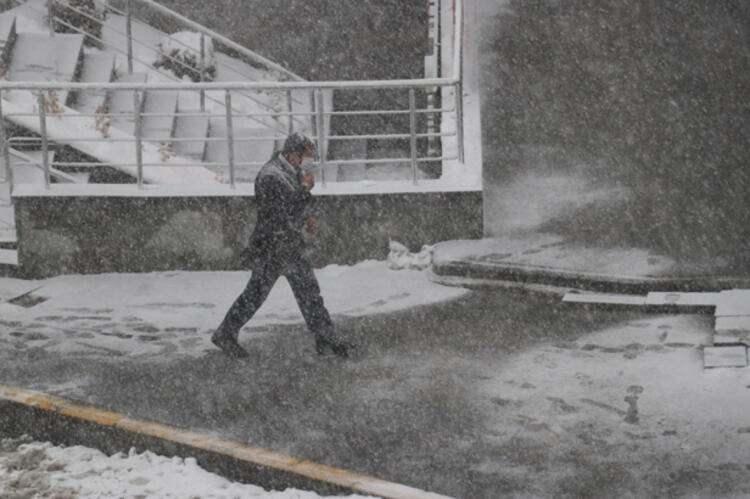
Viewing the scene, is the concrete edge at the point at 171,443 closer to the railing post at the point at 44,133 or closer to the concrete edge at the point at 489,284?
the railing post at the point at 44,133

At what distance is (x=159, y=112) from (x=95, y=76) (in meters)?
0.98

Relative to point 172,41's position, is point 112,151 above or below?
below

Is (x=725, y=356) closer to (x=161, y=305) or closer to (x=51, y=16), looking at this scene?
(x=161, y=305)

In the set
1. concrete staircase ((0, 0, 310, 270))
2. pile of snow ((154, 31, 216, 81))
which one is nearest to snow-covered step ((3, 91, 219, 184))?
concrete staircase ((0, 0, 310, 270))

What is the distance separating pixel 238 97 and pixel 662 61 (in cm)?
571

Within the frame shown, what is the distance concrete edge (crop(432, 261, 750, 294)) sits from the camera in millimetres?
11289

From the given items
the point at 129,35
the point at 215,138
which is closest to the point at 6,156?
the point at 215,138

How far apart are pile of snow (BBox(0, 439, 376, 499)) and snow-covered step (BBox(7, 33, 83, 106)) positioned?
8.03 metres

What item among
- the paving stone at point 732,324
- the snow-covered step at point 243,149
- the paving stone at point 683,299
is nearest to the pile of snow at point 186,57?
the snow-covered step at point 243,149

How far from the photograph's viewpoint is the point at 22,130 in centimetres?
1469

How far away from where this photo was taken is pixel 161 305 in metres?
12.0

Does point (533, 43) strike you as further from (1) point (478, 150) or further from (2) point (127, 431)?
(2) point (127, 431)

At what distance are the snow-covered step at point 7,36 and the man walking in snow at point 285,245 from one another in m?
7.32

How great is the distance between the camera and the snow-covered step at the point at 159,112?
16219 millimetres
